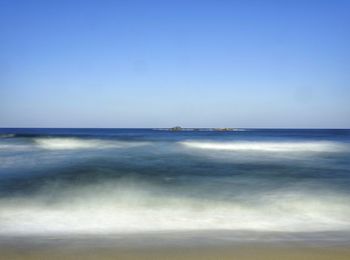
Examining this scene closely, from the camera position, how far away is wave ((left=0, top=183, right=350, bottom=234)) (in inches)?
206

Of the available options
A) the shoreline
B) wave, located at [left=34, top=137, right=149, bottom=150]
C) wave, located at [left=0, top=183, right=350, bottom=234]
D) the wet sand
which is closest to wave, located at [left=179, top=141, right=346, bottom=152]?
wave, located at [left=34, top=137, right=149, bottom=150]

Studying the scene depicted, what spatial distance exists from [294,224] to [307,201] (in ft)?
6.92

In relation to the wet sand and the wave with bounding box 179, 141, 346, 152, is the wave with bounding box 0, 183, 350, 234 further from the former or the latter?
the wave with bounding box 179, 141, 346, 152

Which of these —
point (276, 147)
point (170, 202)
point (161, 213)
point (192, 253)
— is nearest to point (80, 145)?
point (276, 147)

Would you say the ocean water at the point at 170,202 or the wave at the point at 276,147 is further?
the wave at the point at 276,147

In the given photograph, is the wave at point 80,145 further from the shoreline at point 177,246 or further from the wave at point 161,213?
the shoreline at point 177,246

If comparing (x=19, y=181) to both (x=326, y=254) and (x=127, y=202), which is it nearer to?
(x=127, y=202)

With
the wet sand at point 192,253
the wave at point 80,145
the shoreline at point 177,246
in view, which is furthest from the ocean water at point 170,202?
the wave at point 80,145

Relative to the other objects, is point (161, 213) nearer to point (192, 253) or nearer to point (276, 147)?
point (192, 253)

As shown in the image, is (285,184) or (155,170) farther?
(155,170)

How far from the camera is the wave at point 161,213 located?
5.24 metres

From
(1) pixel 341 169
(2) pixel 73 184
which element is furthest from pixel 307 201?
(1) pixel 341 169

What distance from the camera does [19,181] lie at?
10.1 meters

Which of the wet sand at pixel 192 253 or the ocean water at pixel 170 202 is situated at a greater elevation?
the wet sand at pixel 192 253
